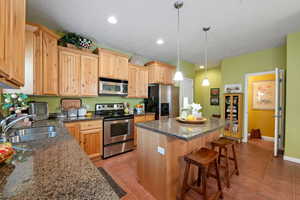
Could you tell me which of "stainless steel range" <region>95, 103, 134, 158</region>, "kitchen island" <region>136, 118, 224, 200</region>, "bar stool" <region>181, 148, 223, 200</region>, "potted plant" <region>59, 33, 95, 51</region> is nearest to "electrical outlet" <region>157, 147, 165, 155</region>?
"kitchen island" <region>136, 118, 224, 200</region>

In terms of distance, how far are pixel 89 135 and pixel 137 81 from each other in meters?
1.87

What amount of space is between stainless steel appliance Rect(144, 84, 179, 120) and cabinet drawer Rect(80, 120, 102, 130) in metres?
1.65

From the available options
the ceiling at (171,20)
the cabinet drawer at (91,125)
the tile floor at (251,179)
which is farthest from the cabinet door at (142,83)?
the tile floor at (251,179)

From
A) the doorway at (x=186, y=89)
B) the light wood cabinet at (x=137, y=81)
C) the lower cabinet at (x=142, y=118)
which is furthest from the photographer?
the doorway at (x=186, y=89)

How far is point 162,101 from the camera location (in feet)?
12.0

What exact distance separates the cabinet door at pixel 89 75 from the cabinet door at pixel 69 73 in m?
0.10

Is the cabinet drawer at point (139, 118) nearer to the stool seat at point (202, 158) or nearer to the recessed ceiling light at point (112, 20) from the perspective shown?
the stool seat at point (202, 158)

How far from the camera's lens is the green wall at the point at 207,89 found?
511 centimetres

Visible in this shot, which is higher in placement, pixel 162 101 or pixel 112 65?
pixel 112 65

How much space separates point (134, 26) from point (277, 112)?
12.3 feet

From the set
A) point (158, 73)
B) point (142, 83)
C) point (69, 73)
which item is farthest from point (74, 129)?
point (158, 73)

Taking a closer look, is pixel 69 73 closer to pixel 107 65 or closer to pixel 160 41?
pixel 107 65

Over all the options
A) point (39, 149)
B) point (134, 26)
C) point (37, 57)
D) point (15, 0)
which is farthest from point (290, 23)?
point (37, 57)

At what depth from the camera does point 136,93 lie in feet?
11.5
